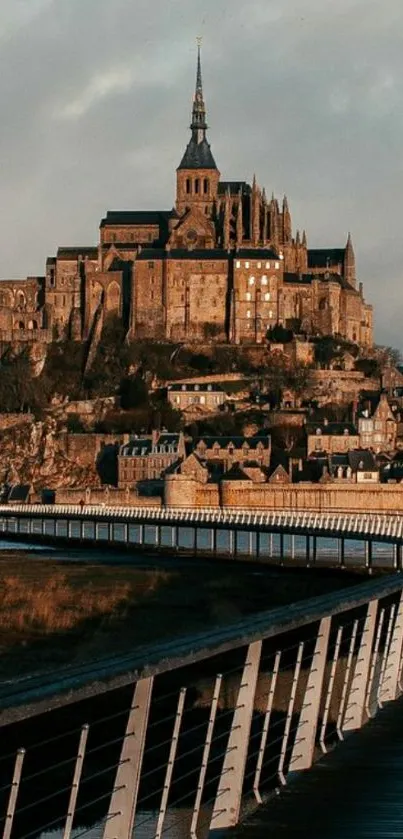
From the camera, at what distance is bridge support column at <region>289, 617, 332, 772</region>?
37.0ft

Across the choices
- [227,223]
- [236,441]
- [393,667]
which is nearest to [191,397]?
[236,441]

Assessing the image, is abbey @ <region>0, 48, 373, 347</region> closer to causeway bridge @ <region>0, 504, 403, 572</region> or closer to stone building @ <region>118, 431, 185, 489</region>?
stone building @ <region>118, 431, 185, 489</region>

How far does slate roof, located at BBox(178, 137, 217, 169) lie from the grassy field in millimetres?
85612

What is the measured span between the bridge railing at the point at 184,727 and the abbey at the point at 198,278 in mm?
115666

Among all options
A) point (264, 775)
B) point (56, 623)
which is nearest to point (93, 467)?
point (56, 623)

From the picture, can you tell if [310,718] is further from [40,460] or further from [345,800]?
[40,460]

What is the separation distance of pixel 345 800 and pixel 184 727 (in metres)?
9.15

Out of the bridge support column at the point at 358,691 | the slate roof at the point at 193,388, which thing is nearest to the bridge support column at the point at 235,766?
the bridge support column at the point at 358,691

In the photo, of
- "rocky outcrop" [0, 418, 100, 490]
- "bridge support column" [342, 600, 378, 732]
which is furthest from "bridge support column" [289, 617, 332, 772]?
"rocky outcrop" [0, 418, 100, 490]

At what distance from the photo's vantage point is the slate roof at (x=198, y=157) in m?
146

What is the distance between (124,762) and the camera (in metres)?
8.59

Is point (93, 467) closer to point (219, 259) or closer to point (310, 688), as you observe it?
point (219, 259)

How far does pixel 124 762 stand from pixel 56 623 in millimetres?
27829

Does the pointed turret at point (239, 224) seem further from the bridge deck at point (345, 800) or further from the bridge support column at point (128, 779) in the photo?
the bridge support column at point (128, 779)
